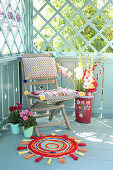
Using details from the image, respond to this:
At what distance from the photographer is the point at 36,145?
2428 millimetres

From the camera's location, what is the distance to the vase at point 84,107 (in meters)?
3.16

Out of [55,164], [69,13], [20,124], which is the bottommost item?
[55,164]

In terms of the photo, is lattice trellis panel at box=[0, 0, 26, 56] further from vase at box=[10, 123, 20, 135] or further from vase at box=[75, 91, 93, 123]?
vase at box=[75, 91, 93, 123]

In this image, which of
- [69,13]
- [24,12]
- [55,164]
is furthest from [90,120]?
[69,13]

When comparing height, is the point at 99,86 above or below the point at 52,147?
above

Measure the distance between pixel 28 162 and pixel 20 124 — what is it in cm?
63

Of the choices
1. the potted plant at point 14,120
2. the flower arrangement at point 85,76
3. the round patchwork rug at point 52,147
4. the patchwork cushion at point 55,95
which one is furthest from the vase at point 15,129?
the flower arrangement at point 85,76

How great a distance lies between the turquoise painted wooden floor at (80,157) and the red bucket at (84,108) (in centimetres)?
8

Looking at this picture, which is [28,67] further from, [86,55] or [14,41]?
[86,55]

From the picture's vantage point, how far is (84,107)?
317 cm

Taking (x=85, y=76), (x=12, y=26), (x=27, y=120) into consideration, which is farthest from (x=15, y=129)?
(x=12, y=26)

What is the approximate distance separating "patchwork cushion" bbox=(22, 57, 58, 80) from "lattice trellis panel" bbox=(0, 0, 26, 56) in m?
A: 0.29

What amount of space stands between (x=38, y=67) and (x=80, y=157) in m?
1.28

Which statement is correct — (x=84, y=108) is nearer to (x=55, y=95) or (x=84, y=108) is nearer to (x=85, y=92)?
(x=85, y=92)
